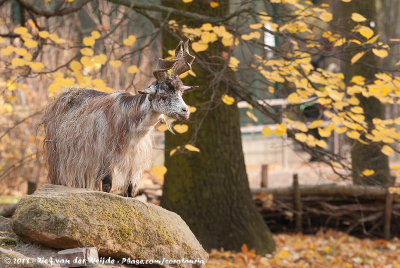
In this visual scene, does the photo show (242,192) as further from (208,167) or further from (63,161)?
Answer: (63,161)

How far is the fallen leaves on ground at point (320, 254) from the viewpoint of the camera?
22.7ft

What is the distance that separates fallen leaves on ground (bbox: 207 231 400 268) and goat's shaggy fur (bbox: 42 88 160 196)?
293cm

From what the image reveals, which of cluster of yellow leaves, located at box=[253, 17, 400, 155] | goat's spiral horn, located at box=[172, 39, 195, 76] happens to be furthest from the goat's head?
cluster of yellow leaves, located at box=[253, 17, 400, 155]

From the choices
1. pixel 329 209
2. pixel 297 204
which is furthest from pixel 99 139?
pixel 329 209

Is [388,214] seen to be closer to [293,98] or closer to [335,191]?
[335,191]

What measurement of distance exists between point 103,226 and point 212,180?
3.64 m

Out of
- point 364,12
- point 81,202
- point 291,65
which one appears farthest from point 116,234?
point 364,12

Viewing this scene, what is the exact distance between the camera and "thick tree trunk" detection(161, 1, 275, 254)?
22.3 ft

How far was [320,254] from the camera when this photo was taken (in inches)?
305

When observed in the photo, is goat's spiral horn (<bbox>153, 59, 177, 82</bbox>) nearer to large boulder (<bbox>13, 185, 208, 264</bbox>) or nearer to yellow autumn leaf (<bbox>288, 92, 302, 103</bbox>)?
large boulder (<bbox>13, 185, 208, 264</bbox>)

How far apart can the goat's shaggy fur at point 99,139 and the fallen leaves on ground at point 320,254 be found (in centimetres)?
293

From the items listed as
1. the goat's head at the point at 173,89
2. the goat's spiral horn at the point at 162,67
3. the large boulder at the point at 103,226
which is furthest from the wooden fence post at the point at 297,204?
the goat's spiral horn at the point at 162,67

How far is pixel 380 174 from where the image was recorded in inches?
356

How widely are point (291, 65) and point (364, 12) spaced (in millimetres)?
1364
